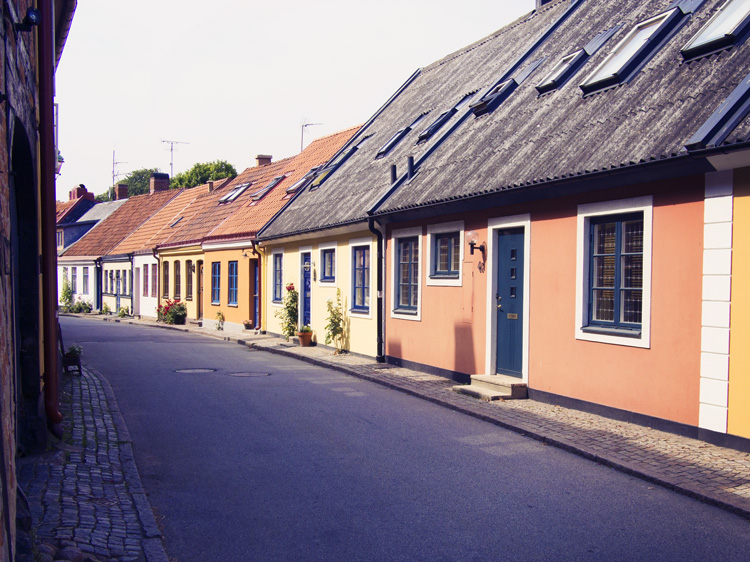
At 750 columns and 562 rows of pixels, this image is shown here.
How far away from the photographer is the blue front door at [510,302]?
1079cm

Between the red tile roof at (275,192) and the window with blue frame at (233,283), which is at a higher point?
the red tile roof at (275,192)

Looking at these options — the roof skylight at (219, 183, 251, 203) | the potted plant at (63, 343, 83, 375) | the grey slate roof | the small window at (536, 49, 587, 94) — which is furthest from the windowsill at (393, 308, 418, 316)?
the roof skylight at (219, 183, 251, 203)

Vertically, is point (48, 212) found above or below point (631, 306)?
above

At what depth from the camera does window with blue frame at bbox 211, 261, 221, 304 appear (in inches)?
1042

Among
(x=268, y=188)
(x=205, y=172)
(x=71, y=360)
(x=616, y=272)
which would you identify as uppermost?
Answer: (x=205, y=172)

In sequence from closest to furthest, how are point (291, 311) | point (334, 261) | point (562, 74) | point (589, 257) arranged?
point (589, 257), point (562, 74), point (334, 261), point (291, 311)

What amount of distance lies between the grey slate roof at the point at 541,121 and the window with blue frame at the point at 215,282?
615 centimetres

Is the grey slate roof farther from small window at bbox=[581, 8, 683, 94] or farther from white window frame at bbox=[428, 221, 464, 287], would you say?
white window frame at bbox=[428, 221, 464, 287]

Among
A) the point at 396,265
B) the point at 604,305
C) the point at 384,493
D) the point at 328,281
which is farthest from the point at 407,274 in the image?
the point at 384,493

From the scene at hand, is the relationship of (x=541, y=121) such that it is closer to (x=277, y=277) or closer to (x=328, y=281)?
(x=328, y=281)

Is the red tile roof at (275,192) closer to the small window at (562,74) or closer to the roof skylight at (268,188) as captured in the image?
the roof skylight at (268,188)

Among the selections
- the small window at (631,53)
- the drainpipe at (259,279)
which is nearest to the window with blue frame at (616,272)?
the small window at (631,53)

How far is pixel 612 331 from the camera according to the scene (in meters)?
8.93

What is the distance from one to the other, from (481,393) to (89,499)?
619cm
